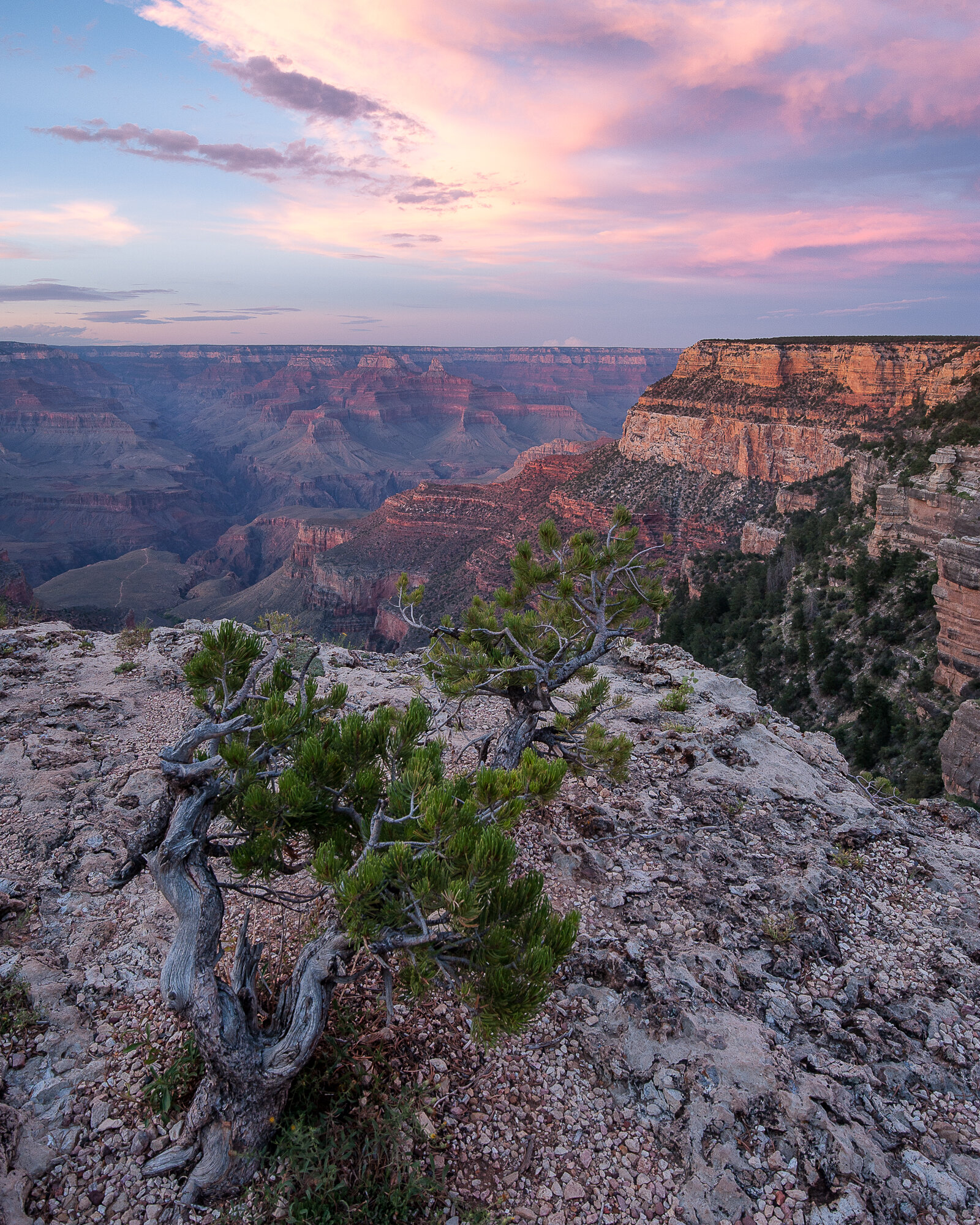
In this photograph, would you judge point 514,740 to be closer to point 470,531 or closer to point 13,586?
point 13,586

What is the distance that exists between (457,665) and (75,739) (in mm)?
6555

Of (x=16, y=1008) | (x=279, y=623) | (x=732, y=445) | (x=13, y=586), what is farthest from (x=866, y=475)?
(x=13, y=586)

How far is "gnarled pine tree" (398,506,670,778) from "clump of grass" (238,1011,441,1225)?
10.2ft

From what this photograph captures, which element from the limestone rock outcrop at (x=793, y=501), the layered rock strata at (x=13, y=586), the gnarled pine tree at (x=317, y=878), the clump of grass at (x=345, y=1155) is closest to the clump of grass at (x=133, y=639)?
the gnarled pine tree at (x=317, y=878)

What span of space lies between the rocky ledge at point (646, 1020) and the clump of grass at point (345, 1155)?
0.21 meters

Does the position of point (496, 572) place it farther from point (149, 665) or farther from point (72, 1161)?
point (72, 1161)

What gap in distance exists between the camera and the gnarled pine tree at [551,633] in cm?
705

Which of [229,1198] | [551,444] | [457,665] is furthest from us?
[551,444]

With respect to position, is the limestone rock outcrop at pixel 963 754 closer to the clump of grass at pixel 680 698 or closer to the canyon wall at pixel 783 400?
the clump of grass at pixel 680 698

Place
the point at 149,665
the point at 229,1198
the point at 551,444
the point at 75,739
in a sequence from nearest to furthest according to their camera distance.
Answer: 1. the point at 229,1198
2. the point at 75,739
3. the point at 149,665
4. the point at 551,444

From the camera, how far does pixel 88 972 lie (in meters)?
5.36

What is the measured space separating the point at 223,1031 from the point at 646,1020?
3562mm

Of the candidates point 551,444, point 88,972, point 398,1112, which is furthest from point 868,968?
point 551,444

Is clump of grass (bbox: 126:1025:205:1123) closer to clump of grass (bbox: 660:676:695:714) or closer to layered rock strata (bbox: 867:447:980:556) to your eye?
clump of grass (bbox: 660:676:695:714)
